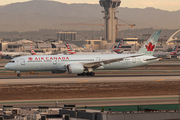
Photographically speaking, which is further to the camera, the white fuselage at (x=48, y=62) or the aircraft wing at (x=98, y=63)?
the aircraft wing at (x=98, y=63)

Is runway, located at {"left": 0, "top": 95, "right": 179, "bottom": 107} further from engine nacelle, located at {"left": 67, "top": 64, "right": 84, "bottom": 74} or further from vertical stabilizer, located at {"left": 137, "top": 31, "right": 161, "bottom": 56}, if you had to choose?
vertical stabilizer, located at {"left": 137, "top": 31, "right": 161, "bottom": 56}

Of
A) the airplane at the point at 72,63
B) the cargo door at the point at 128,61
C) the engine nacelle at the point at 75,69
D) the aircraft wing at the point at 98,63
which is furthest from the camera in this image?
the cargo door at the point at 128,61

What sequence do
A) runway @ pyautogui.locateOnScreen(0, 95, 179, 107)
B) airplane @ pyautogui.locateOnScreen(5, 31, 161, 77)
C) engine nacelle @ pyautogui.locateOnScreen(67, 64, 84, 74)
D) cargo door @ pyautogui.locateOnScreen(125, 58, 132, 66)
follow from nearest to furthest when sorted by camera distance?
1. runway @ pyautogui.locateOnScreen(0, 95, 179, 107)
2. engine nacelle @ pyautogui.locateOnScreen(67, 64, 84, 74)
3. airplane @ pyautogui.locateOnScreen(5, 31, 161, 77)
4. cargo door @ pyautogui.locateOnScreen(125, 58, 132, 66)

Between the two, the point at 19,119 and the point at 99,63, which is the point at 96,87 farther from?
the point at 19,119

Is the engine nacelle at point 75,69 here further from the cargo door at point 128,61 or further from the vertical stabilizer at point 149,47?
the vertical stabilizer at point 149,47

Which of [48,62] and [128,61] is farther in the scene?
[128,61]

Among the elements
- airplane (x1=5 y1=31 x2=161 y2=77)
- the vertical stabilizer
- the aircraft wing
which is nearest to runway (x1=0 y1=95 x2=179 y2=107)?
airplane (x1=5 y1=31 x2=161 y2=77)

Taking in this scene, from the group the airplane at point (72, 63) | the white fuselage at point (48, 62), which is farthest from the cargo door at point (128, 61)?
the white fuselage at point (48, 62)

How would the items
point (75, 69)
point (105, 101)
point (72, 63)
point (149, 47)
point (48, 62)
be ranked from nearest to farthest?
1. point (105, 101)
2. point (75, 69)
3. point (48, 62)
4. point (72, 63)
5. point (149, 47)

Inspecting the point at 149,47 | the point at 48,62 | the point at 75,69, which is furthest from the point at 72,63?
the point at 149,47

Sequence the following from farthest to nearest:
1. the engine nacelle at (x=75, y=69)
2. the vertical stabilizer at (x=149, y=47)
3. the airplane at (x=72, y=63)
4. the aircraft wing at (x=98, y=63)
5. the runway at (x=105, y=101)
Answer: the vertical stabilizer at (x=149, y=47) → the aircraft wing at (x=98, y=63) → the airplane at (x=72, y=63) → the engine nacelle at (x=75, y=69) → the runway at (x=105, y=101)

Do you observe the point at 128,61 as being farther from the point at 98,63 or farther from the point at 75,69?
the point at 75,69

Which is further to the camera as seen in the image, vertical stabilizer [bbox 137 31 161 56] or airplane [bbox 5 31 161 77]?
vertical stabilizer [bbox 137 31 161 56]

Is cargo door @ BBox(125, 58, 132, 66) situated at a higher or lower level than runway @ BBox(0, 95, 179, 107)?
higher
